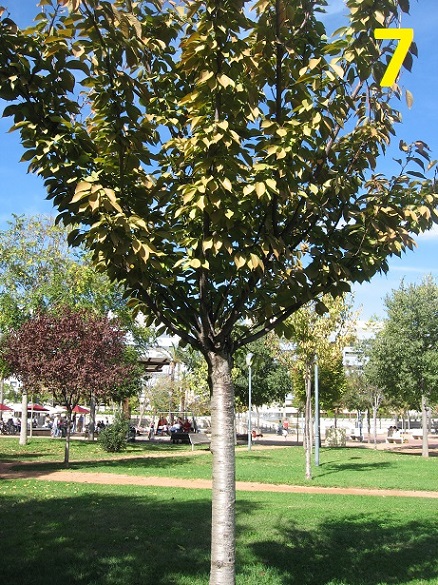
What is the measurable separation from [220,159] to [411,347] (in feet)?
83.4

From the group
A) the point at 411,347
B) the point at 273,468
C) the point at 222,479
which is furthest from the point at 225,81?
the point at 411,347

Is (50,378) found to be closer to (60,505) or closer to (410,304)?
(60,505)

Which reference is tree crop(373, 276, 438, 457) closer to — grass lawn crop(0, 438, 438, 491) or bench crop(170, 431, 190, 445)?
grass lawn crop(0, 438, 438, 491)

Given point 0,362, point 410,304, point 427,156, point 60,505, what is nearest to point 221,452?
point 427,156

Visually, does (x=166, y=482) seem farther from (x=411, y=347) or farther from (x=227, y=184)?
(x=411, y=347)

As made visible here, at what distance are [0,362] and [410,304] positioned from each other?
19.9 m

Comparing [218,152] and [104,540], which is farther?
[104,540]

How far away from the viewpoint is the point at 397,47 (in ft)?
12.2

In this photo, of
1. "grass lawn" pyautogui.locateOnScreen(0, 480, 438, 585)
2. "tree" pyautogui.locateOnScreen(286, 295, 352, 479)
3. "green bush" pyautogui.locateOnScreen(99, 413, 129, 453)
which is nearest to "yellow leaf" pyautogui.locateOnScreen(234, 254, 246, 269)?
"grass lawn" pyautogui.locateOnScreen(0, 480, 438, 585)

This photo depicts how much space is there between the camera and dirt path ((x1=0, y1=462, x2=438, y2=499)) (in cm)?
1309

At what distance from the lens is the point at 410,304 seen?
2819cm

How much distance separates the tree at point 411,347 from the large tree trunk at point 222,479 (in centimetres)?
2434

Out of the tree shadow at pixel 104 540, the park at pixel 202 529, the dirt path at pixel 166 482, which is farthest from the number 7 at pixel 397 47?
the dirt path at pixel 166 482

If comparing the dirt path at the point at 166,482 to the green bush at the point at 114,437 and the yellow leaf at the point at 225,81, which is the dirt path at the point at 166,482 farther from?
the yellow leaf at the point at 225,81
